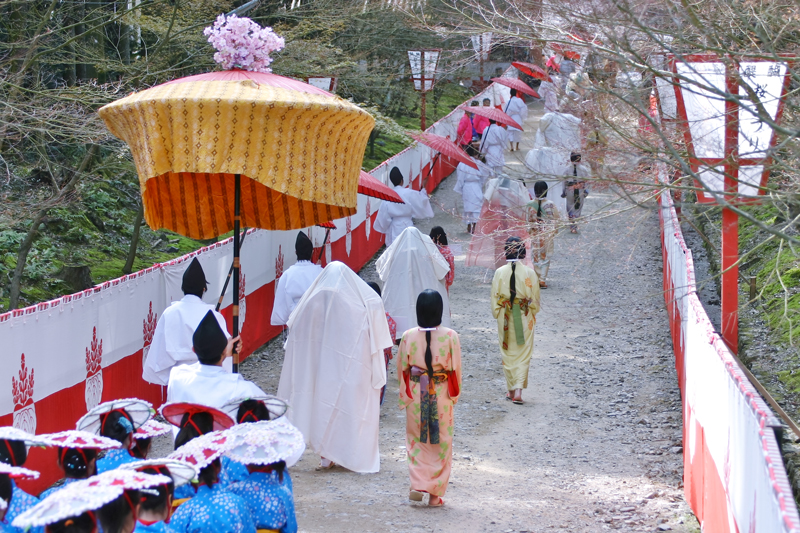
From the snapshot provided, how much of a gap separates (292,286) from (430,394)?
2.88m

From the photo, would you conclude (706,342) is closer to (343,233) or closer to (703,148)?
(703,148)

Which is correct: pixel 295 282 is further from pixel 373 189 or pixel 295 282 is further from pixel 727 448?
pixel 727 448

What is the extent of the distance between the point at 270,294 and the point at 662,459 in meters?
5.80


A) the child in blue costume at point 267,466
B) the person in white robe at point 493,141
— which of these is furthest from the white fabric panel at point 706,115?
the person in white robe at point 493,141

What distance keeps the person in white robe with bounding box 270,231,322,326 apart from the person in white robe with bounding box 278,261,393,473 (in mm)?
1418

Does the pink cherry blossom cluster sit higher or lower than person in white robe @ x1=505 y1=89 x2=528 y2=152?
lower

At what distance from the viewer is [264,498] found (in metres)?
4.06

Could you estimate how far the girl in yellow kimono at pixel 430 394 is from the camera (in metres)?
6.60

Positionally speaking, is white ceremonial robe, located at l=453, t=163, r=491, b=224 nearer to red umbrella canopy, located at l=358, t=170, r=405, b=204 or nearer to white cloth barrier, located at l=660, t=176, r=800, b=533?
red umbrella canopy, located at l=358, t=170, r=405, b=204

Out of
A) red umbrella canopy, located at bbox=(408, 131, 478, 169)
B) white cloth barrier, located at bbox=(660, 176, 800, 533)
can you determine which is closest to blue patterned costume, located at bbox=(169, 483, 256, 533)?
white cloth barrier, located at bbox=(660, 176, 800, 533)

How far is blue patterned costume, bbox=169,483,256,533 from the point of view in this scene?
370 cm

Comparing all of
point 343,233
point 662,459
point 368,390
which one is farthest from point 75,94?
point 662,459

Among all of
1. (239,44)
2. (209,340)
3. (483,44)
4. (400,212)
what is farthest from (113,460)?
(400,212)

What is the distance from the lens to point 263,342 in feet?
37.2
